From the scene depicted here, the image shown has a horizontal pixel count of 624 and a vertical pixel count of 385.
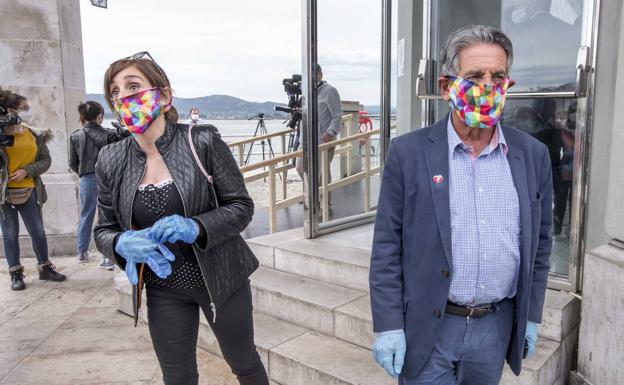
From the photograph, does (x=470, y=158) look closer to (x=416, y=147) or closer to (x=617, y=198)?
(x=416, y=147)

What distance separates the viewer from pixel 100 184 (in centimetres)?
220

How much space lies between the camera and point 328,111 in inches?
187

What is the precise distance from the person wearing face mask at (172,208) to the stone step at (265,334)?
1095mm

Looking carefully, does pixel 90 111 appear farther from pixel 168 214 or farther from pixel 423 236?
pixel 423 236

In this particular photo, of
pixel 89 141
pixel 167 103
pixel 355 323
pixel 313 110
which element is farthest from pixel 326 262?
pixel 89 141

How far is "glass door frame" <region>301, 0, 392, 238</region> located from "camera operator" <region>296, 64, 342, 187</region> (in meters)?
0.12

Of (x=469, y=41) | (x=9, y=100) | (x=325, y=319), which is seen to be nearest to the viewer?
(x=469, y=41)

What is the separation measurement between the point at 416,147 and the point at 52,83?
5724mm

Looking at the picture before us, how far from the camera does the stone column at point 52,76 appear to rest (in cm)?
592

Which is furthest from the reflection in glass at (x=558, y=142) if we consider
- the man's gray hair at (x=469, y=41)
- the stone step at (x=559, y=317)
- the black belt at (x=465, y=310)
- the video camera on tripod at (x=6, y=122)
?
the video camera on tripod at (x=6, y=122)

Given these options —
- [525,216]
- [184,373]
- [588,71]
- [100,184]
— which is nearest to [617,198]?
[588,71]

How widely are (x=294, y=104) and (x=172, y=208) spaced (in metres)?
5.47

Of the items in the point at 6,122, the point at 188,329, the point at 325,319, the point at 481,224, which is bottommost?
the point at 325,319

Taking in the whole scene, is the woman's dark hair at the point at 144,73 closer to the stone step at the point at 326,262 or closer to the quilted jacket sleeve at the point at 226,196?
the quilted jacket sleeve at the point at 226,196
